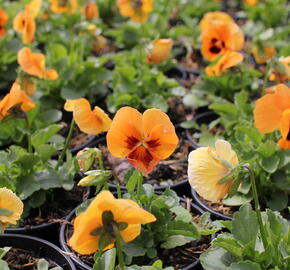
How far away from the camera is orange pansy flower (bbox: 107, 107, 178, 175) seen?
170 cm

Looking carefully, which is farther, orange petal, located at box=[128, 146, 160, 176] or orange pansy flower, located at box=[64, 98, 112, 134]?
orange pansy flower, located at box=[64, 98, 112, 134]

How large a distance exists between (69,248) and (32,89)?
0.88 m

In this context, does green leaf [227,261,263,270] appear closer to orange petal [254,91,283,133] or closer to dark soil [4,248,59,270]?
orange petal [254,91,283,133]

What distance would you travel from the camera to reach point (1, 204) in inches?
69.1

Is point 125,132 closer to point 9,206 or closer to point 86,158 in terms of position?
point 86,158

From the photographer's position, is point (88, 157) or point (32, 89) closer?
point (88, 157)

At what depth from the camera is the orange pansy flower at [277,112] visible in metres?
1.81

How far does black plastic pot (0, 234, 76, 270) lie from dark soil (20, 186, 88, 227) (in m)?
0.15

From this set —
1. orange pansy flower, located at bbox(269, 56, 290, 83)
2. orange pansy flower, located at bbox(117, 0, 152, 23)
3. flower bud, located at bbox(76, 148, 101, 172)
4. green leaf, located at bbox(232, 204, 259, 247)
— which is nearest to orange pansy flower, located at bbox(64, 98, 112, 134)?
flower bud, located at bbox(76, 148, 101, 172)

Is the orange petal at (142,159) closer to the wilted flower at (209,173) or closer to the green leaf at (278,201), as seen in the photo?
the wilted flower at (209,173)

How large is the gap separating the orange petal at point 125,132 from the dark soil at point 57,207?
2.27 feet

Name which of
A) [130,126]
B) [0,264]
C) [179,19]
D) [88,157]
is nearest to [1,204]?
[0,264]

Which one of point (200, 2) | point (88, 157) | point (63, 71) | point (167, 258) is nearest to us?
point (88, 157)

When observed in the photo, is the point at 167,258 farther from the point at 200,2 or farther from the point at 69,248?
the point at 200,2
